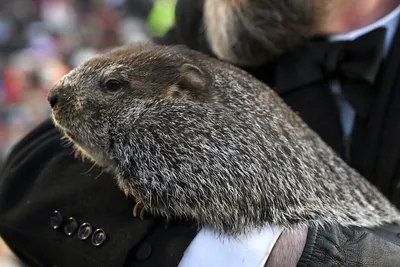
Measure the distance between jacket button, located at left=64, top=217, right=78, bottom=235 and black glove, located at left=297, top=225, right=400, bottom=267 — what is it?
0.45m

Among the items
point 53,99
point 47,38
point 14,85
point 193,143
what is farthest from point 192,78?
point 47,38

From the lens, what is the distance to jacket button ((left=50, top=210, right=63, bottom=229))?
3.40 ft

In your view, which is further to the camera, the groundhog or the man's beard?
the man's beard

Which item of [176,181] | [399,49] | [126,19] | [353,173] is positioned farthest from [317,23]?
[126,19]

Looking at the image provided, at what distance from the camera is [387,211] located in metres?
1.23

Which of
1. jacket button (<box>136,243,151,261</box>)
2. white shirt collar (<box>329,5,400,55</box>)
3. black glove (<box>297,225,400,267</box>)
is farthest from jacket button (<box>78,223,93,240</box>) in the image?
white shirt collar (<box>329,5,400,55</box>)

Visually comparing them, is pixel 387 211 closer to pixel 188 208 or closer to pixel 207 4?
pixel 188 208

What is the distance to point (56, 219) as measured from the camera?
3.42 ft

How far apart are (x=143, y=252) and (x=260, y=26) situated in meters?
0.66

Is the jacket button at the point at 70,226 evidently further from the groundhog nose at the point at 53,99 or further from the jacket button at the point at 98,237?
the groundhog nose at the point at 53,99

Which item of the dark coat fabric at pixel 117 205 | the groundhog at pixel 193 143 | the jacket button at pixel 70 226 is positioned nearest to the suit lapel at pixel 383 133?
the dark coat fabric at pixel 117 205

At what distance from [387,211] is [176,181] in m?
0.55

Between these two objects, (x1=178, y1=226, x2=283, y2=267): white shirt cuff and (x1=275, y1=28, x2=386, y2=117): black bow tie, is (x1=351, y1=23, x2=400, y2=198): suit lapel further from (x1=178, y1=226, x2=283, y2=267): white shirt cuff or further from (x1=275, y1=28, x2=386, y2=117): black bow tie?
(x1=178, y1=226, x2=283, y2=267): white shirt cuff

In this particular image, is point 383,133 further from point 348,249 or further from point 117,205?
point 117,205
